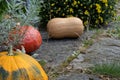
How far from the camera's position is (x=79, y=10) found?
5766 millimetres

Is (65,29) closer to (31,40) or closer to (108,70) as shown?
(31,40)

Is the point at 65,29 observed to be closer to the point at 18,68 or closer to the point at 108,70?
the point at 108,70

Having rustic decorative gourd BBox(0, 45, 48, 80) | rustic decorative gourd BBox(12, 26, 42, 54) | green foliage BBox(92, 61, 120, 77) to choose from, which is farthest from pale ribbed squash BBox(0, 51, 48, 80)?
rustic decorative gourd BBox(12, 26, 42, 54)

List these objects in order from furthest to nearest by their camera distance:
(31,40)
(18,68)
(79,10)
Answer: (79,10), (31,40), (18,68)

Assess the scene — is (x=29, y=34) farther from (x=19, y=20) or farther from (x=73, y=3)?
(x=73, y=3)

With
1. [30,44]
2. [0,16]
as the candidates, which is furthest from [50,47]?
[0,16]

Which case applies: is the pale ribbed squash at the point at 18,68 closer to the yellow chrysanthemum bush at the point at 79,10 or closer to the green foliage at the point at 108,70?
the green foliage at the point at 108,70

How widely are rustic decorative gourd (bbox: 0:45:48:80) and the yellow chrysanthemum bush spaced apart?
2.72m

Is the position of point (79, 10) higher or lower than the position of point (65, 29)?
higher

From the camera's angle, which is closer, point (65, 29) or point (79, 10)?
point (65, 29)

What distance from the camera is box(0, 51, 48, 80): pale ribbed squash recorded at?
2.92m

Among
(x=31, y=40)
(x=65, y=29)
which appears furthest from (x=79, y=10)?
(x=31, y=40)

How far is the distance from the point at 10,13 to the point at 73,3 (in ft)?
8.04

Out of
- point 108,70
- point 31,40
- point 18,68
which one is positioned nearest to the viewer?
point 18,68
